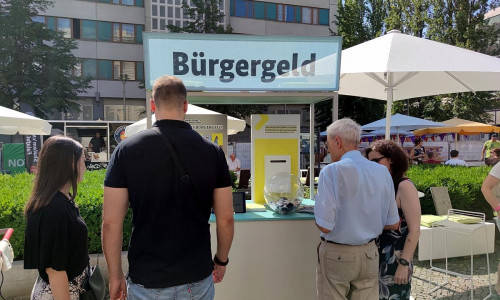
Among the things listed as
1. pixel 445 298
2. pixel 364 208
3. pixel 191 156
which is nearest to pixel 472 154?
pixel 445 298

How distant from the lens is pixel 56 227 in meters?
1.86

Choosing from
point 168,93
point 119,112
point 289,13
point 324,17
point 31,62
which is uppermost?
point 289,13

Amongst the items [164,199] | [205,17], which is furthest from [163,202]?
[205,17]

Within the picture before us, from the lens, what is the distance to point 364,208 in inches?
91.6

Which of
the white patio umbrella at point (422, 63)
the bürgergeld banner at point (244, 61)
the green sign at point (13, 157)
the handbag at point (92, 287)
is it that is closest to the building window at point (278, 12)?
the green sign at point (13, 157)

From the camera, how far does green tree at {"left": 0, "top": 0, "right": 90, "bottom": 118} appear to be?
69.9ft

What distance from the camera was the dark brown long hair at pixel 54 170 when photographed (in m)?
1.93

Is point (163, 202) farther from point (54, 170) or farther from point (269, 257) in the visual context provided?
point (269, 257)

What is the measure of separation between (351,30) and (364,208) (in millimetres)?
23875

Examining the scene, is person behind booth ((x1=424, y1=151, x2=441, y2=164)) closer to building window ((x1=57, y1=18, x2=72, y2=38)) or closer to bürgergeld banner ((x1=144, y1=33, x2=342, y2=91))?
bürgergeld banner ((x1=144, y1=33, x2=342, y2=91))

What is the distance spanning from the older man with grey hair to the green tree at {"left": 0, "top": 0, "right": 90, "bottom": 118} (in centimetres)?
2339

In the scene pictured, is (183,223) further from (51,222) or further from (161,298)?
(51,222)

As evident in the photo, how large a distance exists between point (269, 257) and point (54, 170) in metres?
1.84

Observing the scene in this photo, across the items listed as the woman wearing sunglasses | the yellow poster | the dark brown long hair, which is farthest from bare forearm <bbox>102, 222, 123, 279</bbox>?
the yellow poster
